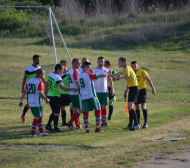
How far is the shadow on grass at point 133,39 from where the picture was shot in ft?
99.8

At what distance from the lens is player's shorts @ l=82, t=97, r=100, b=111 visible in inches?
304

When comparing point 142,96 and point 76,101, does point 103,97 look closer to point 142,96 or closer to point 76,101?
point 76,101

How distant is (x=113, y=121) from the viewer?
9.50m

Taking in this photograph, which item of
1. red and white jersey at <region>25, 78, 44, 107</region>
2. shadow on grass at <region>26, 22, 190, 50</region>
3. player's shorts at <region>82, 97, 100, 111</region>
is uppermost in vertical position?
shadow on grass at <region>26, 22, 190, 50</region>

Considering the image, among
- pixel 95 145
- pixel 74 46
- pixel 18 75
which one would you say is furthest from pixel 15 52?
pixel 95 145

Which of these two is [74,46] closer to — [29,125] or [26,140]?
[29,125]

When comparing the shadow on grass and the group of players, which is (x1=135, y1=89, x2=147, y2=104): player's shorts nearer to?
the group of players

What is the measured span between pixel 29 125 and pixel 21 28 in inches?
1063

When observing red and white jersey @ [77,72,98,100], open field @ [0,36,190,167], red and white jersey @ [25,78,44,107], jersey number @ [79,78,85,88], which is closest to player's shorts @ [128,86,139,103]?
open field @ [0,36,190,167]

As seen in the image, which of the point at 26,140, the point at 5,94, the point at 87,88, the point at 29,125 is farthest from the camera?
the point at 5,94

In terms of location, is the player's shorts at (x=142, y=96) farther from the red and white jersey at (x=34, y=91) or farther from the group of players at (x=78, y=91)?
the red and white jersey at (x=34, y=91)

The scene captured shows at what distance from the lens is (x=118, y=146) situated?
6414 mm

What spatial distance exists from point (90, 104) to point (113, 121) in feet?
6.47

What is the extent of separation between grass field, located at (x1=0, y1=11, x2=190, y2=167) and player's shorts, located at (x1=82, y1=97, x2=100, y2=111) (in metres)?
0.70
